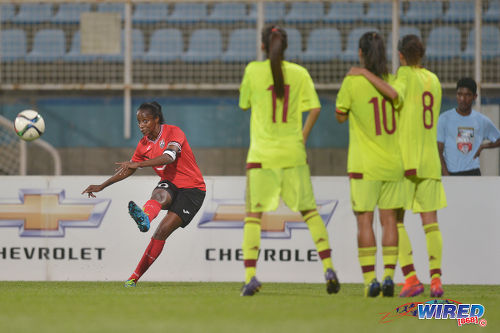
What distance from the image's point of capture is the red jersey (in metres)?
→ 7.27

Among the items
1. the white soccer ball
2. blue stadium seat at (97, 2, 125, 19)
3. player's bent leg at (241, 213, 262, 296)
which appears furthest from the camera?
blue stadium seat at (97, 2, 125, 19)

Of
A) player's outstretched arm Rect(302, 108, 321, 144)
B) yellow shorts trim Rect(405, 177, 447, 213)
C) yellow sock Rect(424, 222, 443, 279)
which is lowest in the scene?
yellow sock Rect(424, 222, 443, 279)

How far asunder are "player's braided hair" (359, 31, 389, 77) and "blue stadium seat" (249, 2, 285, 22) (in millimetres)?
7021

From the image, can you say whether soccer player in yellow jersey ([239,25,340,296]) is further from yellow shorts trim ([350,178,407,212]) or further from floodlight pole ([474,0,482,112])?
floodlight pole ([474,0,482,112])

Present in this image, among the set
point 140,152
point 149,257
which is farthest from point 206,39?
point 149,257

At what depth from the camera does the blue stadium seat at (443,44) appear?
11648mm

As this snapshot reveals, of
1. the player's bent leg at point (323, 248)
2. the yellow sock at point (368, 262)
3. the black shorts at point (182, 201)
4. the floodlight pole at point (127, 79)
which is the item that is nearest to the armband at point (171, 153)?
the black shorts at point (182, 201)

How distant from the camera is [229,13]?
12570 mm

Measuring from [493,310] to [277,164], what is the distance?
1658mm

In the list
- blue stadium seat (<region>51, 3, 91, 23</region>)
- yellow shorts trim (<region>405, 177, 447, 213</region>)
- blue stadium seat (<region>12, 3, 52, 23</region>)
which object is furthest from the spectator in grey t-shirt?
blue stadium seat (<region>12, 3, 52, 23</region>)

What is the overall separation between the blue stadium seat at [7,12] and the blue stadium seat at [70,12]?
2.32ft

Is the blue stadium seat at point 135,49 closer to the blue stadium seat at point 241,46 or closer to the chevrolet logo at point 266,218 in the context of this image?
the blue stadium seat at point 241,46

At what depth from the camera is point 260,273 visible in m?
7.77

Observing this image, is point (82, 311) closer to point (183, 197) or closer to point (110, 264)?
point (183, 197)
